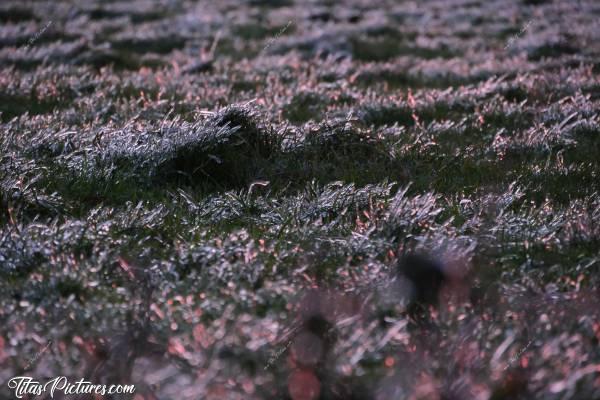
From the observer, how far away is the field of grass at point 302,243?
213 centimetres

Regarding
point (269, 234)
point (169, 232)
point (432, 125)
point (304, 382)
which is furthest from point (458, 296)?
point (432, 125)

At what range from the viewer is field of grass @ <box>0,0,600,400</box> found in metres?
2.13

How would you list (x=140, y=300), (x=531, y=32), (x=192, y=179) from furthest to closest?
1. (x=531, y=32)
2. (x=192, y=179)
3. (x=140, y=300)

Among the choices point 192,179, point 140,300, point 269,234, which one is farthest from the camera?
point 192,179

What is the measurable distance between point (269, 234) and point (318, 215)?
0.36 m

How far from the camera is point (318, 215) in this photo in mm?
3453

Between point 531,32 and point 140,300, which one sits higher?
point 140,300

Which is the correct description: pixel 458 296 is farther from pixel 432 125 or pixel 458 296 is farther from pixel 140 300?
pixel 432 125
